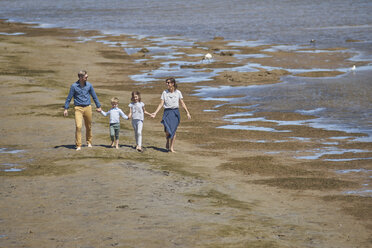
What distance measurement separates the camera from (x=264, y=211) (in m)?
10.4

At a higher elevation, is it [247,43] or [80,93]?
[80,93]

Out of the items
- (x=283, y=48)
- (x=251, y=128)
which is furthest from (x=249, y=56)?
(x=251, y=128)

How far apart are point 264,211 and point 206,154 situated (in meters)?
5.23

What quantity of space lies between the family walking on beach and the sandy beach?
402 mm

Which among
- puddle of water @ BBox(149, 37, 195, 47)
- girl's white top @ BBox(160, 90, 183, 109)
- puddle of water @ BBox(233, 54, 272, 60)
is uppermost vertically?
girl's white top @ BBox(160, 90, 183, 109)

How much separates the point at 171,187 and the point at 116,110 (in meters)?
3.61

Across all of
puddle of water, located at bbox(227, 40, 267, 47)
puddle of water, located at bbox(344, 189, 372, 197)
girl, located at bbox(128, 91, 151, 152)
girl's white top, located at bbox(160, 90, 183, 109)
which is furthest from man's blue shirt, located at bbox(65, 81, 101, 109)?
puddle of water, located at bbox(227, 40, 267, 47)

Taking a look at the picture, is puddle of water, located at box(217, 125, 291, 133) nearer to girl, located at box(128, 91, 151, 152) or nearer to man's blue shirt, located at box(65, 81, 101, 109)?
girl, located at box(128, 91, 151, 152)

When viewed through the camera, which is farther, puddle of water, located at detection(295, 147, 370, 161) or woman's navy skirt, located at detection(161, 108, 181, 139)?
puddle of water, located at detection(295, 147, 370, 161)

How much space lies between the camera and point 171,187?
11.3 m

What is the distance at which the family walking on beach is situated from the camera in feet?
45.9

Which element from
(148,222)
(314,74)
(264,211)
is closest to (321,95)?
(314,74)

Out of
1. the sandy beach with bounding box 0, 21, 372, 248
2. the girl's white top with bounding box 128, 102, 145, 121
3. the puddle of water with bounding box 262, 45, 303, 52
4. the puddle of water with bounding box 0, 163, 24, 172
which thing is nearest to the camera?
the sandy beach with bounding box 0, 21, 372, 248

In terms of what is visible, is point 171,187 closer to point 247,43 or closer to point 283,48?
point 283,48
